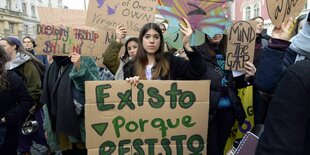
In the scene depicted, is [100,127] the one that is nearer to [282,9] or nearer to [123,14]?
[123,14]

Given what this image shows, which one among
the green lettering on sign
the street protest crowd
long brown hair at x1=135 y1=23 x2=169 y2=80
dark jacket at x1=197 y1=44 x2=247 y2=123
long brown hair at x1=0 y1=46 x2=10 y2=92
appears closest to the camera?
the street protest crowd

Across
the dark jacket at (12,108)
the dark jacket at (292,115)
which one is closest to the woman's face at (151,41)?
the dark jacket at (12,108)

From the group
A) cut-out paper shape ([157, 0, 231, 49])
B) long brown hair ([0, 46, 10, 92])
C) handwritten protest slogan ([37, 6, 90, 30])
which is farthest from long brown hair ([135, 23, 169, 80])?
long brown hair ([0, 46, 10, 92])

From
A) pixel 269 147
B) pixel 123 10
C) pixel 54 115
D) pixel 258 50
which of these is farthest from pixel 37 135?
pixel 269 147

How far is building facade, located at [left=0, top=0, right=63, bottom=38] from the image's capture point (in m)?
43.3

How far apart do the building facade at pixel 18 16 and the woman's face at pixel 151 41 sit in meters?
42.2

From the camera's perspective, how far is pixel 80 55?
2.88m

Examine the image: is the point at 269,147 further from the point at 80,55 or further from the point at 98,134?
the point at 80,55

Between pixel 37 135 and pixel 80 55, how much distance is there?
7.21ft

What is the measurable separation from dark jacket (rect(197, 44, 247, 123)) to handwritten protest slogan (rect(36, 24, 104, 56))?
3.40ft

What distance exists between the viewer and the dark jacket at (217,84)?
9.50ft

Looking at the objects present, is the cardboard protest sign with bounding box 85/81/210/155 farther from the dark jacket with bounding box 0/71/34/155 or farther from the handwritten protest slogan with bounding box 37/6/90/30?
the handwritten protest slogan with bounding box 37/6/90/30

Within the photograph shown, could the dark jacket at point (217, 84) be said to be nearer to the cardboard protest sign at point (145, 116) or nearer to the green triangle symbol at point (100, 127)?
the cardboard protest sign at point (145, 116)

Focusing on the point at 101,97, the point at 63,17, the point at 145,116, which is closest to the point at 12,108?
the point at 101,97
